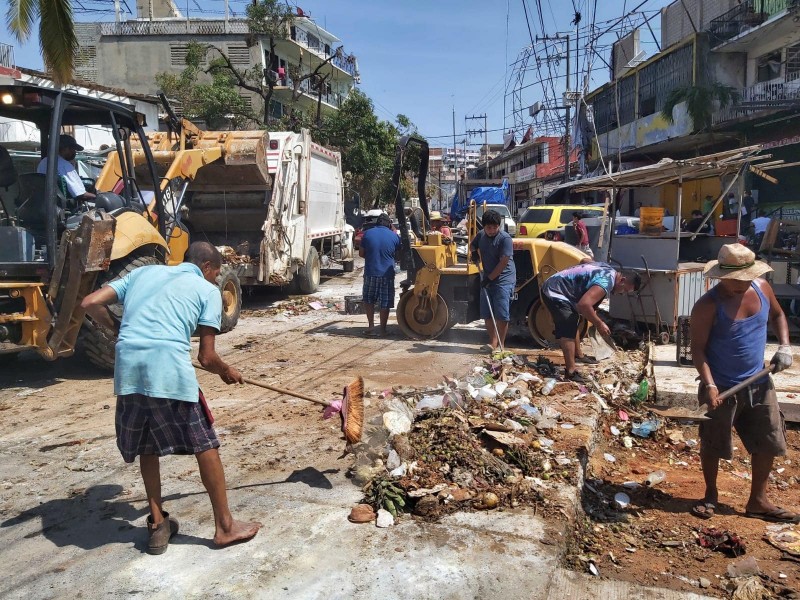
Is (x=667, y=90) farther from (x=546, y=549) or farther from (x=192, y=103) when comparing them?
(x=546, y=549)

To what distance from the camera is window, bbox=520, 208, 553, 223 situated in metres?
17.0

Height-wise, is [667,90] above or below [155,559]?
above

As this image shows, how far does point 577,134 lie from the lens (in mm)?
26594

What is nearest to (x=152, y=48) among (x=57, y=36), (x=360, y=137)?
(x=360, y=137)

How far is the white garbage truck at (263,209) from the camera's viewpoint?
1002 cm

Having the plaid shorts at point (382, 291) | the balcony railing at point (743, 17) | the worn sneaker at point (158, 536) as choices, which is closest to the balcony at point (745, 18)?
the balcony railing at point (743, 17)

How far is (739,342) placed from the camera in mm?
3670

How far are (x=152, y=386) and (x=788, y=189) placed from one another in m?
18.8

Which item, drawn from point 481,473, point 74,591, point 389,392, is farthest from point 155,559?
point 389,392

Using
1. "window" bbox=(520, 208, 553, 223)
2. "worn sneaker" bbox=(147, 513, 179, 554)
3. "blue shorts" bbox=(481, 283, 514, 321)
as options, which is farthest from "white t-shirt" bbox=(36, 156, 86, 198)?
"window" bbox=(520, 208, 553, 223)

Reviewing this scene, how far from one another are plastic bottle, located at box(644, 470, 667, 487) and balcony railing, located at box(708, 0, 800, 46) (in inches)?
643

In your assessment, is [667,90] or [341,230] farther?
[667,90]

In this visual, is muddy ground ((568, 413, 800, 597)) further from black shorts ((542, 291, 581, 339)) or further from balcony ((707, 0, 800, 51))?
balcony ((707, 0, 800, 51))

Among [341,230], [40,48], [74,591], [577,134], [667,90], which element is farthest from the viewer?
[577,134]
